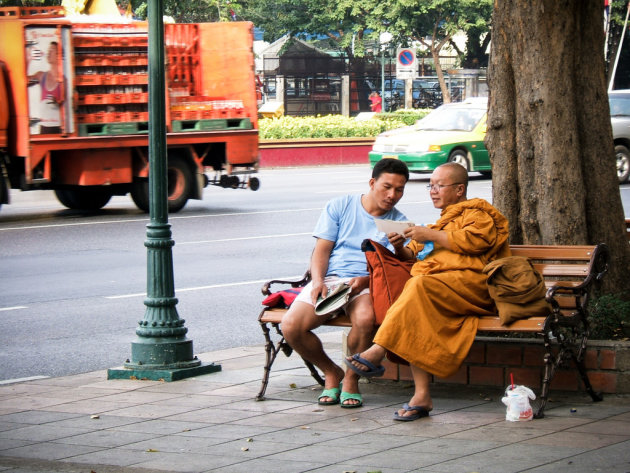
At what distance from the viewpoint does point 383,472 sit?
4758 mm

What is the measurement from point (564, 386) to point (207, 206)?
44.9 ft

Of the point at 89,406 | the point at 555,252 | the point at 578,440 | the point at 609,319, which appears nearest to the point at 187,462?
the point at 89,406

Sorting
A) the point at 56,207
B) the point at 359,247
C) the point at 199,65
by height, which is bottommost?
the point at 56,207

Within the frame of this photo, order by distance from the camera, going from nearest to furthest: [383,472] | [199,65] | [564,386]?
[383,472] → [564,386] → [199,65]

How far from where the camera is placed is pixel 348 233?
658 centimetres

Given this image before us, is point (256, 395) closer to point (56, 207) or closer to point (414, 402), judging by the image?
point (414, 402)

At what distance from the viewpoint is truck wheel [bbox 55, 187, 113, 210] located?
742 inches

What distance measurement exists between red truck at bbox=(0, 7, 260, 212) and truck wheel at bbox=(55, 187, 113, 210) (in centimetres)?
2

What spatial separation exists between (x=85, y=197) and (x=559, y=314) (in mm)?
14043

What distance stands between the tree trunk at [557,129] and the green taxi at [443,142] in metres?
14.9

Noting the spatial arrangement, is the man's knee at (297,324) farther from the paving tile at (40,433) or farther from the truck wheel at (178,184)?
the truck wheel at (178,184)

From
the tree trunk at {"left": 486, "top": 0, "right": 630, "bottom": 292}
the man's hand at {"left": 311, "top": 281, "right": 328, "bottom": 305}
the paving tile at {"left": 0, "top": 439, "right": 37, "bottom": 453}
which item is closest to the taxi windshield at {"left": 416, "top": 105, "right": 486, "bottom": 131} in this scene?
the tree trunk at {"left": 486, "top": 0, "right": 630, "bottom": 292}

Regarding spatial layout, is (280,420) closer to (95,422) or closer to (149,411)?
(149,411)

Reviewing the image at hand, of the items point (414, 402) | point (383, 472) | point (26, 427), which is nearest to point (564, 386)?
point (414, 402)
